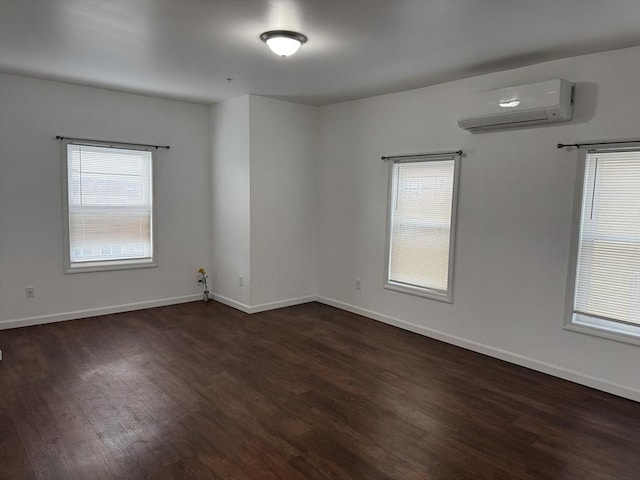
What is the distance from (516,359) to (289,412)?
2.11m

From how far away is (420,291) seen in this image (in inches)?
174

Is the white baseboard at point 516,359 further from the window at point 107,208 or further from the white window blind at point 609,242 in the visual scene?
the window at point 107,208

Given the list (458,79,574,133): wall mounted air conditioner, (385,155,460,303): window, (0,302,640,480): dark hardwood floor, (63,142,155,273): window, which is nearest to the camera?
(0,302,640,480): dark hardwood floor

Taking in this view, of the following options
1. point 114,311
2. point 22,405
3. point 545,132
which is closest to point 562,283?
point 545,132

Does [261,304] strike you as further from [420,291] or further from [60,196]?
[60,196]

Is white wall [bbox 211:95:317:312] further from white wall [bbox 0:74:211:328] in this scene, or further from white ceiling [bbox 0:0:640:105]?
white ceiling [bbox 0:0:640:105]

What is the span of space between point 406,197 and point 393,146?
22.8 inches

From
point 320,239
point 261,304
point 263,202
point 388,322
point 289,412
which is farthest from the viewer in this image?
point 320,239

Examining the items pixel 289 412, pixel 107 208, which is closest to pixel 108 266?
pixel 107 208

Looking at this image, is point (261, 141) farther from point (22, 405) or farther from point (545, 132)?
point (22, 405)

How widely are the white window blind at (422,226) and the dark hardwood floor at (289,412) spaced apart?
2.16 ft

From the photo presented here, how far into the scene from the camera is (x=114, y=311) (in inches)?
195

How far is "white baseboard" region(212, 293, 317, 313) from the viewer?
5070mm

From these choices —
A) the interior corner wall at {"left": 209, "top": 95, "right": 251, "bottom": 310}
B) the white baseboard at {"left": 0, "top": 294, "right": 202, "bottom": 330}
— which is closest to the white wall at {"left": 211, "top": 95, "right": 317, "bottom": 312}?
the interior corner wall at {"left": 209, "top": 95, "right": 251, "bottom": 310}
